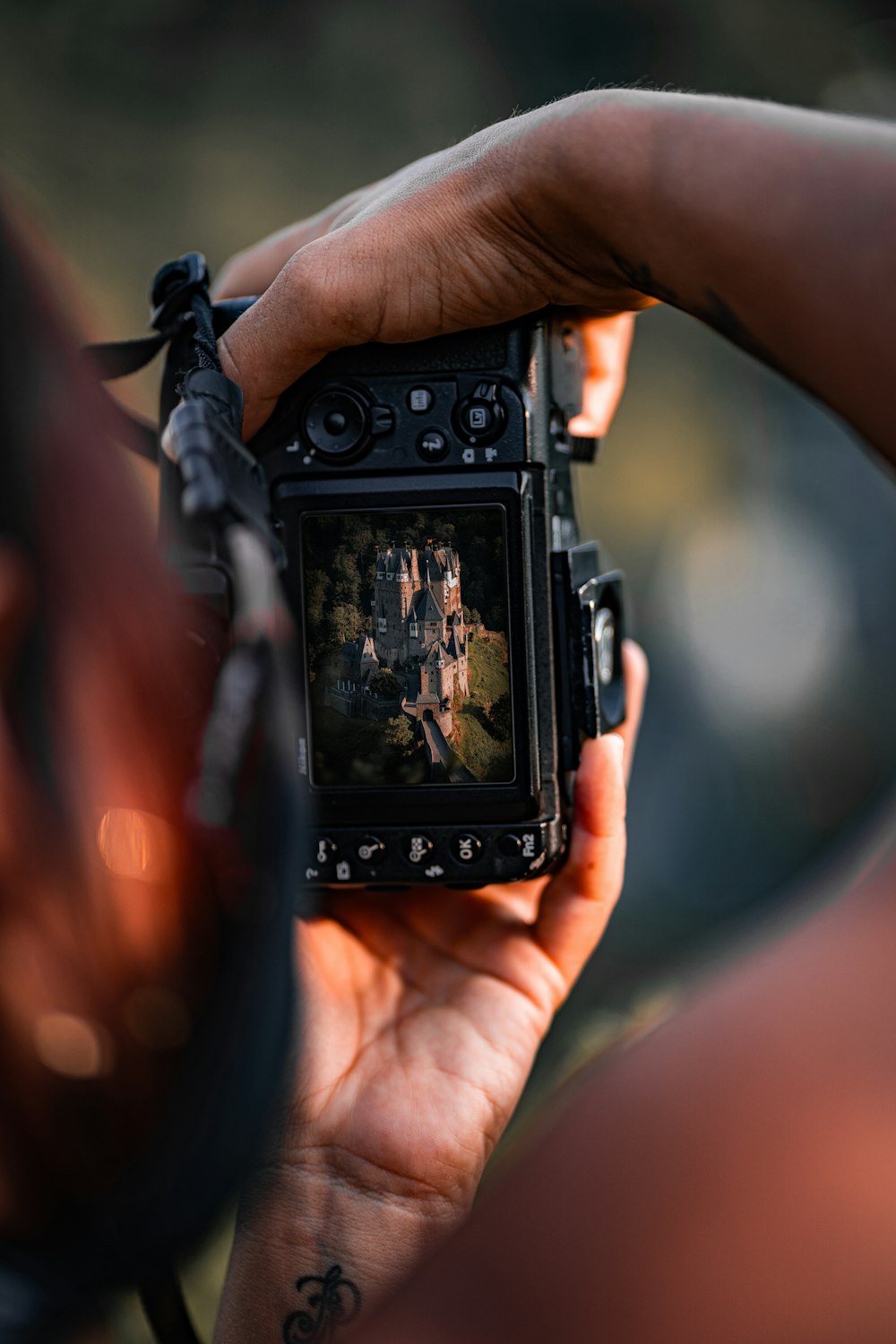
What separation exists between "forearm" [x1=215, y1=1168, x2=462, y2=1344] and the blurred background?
158 centimetres

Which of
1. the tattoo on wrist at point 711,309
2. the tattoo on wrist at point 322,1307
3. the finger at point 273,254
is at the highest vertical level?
the finger at point 273,254

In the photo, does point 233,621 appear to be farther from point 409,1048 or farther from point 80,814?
point 409,1048

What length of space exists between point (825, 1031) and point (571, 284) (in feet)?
1.83

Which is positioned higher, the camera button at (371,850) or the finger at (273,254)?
the finger at (273,254)

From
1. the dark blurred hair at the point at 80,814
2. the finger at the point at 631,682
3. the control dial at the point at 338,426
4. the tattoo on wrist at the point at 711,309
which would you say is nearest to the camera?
the dark blurred hair at the point at 80,814

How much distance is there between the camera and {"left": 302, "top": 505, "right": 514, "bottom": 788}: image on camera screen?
0.77 metres

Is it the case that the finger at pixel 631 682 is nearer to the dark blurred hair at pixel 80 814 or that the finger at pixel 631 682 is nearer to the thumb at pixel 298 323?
the thumb at pixel 298 323

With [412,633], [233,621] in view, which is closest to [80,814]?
[233,621]

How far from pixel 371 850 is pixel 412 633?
18 centimetres

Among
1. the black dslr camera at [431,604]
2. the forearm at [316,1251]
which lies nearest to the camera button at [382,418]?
the black dslr camera at [431,604]

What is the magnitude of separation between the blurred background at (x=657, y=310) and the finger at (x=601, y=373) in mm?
1241

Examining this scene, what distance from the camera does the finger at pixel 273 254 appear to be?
0.83 meters

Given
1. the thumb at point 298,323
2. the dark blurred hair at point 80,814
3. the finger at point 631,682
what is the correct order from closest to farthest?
the dark blurred hair at point 80,814
the thumb at point 298,323
the finger at point 631,682

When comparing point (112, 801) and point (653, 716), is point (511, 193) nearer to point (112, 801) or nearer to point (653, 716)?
point (112, 801)
